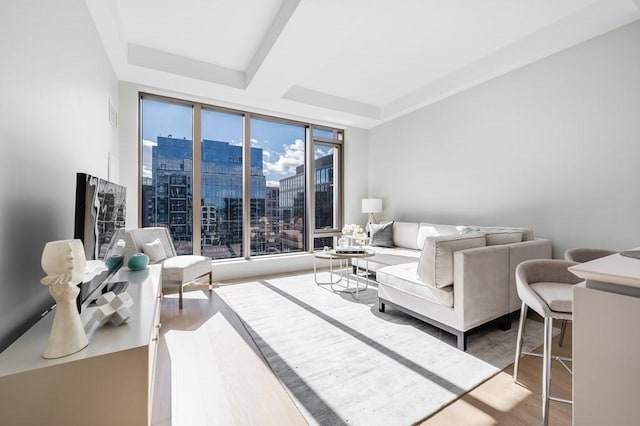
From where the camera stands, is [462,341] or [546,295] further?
[462,341]

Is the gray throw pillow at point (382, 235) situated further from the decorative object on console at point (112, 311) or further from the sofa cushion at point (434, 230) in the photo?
the decorative object on console at point (112, 311)

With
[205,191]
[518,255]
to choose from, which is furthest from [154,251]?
[518,255]

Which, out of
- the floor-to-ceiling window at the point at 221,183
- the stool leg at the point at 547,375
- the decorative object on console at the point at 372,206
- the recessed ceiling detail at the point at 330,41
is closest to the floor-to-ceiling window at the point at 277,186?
the floor-to-ceiling window at the point at 221,183

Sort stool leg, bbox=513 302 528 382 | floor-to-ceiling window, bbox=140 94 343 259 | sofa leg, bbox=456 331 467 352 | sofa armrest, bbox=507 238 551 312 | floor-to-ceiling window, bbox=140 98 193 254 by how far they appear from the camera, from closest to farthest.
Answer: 1. stool leg, bbox=513 302 528 382
2. sofa leg, bbox=456 331 467 352
3. sofa armrest, bbox=507 238 551 312
4. floor-to-ceiling window, bbox=140 98 193 254
5. floor-to-ceiling window, bbox=140 94 343 259

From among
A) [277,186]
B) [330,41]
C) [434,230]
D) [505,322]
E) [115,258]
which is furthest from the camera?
[277,186]

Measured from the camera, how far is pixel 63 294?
1088 mm

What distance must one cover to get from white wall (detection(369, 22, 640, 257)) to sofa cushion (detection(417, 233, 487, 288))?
5.26ft

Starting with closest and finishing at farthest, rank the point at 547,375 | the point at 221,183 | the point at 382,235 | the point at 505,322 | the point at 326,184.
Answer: the point at 547,375 < the point at 505,322 < the point at 221,183 < the point at 382,235 < the point at 326,184

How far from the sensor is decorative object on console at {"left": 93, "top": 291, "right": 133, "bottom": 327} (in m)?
1.30

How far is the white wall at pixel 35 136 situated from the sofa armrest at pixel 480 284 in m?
2.67

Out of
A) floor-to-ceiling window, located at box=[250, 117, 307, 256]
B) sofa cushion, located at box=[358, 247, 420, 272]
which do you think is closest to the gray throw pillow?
sofa cushion, located at box=[358, 247, 420, 272]

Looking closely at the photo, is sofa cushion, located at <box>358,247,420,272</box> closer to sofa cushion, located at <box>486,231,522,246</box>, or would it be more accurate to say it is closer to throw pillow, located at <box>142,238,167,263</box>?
sofa cushion, located at <box>486,231,522,246</box>

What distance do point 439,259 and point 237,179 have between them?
11.5 ft

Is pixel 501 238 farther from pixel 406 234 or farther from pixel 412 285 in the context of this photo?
pixel 406 234
